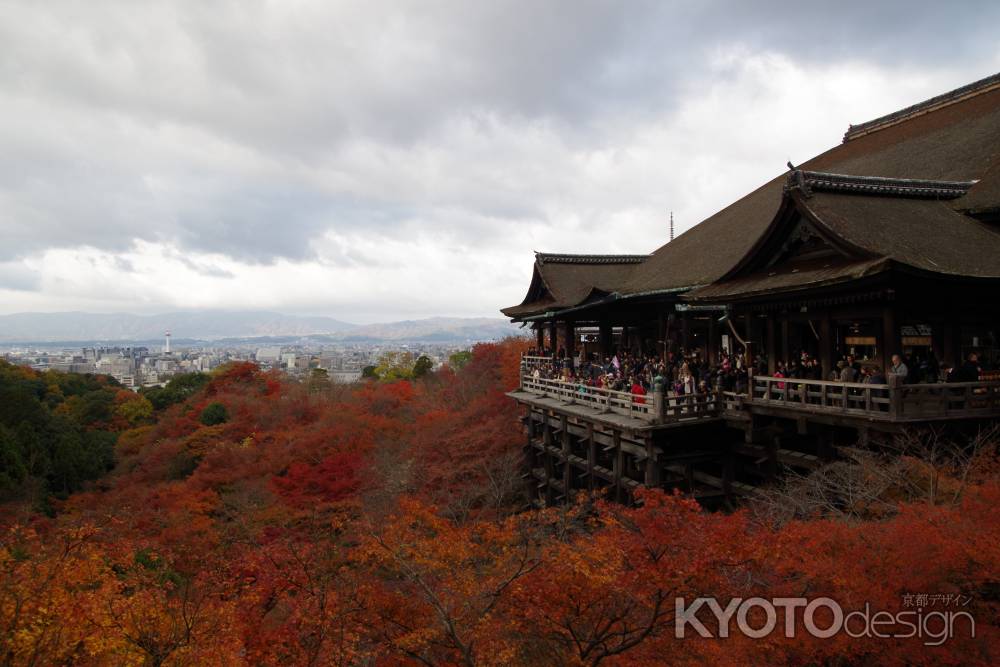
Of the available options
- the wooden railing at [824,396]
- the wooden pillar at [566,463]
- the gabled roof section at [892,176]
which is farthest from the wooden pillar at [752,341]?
the wooden pillar at [566,463]

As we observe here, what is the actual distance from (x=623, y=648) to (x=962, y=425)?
24.5 ft

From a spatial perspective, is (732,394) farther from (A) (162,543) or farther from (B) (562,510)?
(A) (162,543)

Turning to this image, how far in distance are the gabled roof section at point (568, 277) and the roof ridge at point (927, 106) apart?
34.6 feet

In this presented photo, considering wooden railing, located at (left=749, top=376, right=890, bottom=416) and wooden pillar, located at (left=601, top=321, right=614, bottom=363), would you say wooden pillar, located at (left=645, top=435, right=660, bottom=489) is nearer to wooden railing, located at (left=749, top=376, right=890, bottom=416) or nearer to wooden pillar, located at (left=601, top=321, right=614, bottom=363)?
wooden railing, located at (left=749, top=376, right=890, bottom=416)

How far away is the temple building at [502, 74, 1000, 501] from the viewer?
1084 cm

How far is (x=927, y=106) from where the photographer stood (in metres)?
22.0

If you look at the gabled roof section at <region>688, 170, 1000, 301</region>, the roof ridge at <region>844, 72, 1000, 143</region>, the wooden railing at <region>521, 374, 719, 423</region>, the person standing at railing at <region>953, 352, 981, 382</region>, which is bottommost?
the wooden railing at <region>521, 374, 719, 423</region>

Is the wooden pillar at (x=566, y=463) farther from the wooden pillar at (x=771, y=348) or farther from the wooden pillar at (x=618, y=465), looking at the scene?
the wooden pillar at (x=771, y=348)

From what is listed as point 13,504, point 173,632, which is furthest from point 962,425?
point 13,504

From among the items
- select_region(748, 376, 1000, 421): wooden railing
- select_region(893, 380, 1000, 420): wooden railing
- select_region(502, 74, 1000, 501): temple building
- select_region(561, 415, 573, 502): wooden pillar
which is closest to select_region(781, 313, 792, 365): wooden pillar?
select_region(502, 74, 1000, 501): temple building

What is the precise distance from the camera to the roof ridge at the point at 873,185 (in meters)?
12.7

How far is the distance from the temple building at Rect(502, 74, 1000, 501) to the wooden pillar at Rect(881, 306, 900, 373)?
37mm

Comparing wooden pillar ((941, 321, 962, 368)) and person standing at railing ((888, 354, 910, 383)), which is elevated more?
wooden pillar ((941, 321, 962, 368))

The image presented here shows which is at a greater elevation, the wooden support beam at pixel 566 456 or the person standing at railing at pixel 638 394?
the person standing at railing at pixel 638 394
